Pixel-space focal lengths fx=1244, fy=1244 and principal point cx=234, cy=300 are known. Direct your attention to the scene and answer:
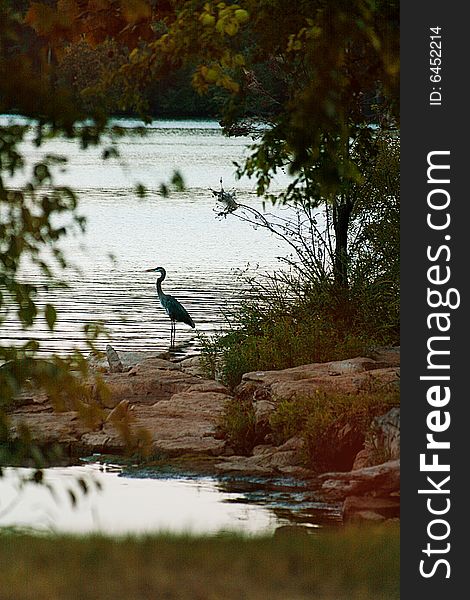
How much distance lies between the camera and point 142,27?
6328 millimetres

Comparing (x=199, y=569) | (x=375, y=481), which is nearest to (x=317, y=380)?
(x=375, y=481)

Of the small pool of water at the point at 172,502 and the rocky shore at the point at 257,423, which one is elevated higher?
the rocky shore at the point at 257,423

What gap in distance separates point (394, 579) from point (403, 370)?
41.3 inches

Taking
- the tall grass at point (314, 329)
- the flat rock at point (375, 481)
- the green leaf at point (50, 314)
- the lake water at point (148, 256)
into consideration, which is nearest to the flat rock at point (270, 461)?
the flat rock at point (375, 481)

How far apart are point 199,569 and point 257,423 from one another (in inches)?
298

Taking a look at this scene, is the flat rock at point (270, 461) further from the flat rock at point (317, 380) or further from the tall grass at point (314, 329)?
the tall grass at point (314, 329)

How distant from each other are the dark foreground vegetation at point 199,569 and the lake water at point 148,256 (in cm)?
174

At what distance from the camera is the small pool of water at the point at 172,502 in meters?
9.15

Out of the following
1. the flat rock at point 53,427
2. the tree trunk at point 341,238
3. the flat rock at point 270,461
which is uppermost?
the tree trunk at point 341,238

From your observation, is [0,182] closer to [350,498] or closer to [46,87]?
[46,87]

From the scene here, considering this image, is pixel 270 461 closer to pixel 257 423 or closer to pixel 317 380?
pixel 257 423

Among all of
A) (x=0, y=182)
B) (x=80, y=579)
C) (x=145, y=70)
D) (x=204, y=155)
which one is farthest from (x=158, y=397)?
(x=204, y=155)

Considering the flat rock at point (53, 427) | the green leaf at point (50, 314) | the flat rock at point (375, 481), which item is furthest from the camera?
the flat rock at point (53, 427)

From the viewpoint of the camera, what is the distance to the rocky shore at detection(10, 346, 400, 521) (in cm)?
944
